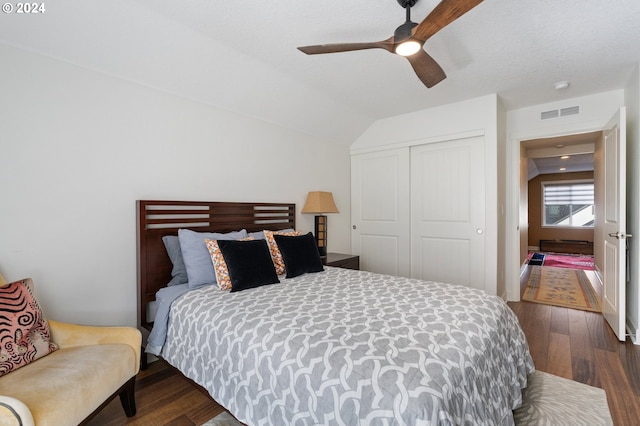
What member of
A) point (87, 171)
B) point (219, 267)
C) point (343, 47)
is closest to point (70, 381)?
point (219, 267)

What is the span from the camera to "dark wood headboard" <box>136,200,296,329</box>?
2.30 meters

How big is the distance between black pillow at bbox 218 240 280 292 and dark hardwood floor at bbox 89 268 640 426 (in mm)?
693

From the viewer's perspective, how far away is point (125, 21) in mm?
1934

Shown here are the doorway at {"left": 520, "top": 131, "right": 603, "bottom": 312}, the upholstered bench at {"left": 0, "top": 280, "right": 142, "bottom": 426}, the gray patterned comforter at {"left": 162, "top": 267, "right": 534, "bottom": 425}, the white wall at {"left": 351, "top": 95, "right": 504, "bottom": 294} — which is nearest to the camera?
the gray patterned comforter at {"left": 162, "top": 267, "right": 534, "bottom": 425}

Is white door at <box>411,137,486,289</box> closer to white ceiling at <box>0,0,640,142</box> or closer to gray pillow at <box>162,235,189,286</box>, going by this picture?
white ceiling at <box>0,0,640,142</box>

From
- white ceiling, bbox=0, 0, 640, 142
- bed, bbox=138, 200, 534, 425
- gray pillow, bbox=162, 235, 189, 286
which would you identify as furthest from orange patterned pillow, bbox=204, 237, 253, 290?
white ceiling, bbox=0, 0, 640, 142

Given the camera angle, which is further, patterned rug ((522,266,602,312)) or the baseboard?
patterned rug ((522,266,602,312))

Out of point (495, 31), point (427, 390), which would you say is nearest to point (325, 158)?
point (495, 31)

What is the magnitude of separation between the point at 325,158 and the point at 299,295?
2.53 metres

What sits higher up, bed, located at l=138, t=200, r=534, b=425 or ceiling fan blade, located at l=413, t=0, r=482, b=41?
ceiling fan blade, located at l=413, t=0, r=482, b=41

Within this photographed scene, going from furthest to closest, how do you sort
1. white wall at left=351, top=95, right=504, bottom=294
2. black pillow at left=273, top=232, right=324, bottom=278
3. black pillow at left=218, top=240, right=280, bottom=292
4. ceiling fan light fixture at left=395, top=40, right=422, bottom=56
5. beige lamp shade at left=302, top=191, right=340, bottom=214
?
beige lamp shade at left=302, top=191, right=340, bottom=214 → white wall at left=351, top=95, right=504, bottom=294 → black pillow at left=273, top=232, right=324, bottom=278 → black pillow at left=218, top=240, right=280, bottom=292 → ceiling fan light fixture at left=395, top=40, right=422, bottom=56

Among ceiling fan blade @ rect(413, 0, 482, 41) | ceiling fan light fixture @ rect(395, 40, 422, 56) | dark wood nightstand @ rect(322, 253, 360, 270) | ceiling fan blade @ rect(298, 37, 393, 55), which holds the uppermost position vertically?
ceiling fan blade @ rect(298, 37, 393, 55)

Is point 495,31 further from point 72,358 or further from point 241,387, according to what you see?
point 72,358

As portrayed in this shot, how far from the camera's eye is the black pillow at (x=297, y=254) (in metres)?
2.56
